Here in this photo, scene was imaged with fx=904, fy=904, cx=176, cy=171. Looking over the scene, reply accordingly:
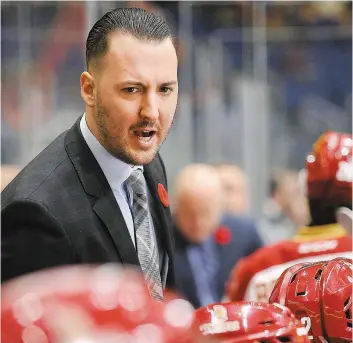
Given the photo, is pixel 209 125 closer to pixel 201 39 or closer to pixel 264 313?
pixel 201 39

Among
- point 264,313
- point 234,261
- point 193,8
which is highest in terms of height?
point 193,8

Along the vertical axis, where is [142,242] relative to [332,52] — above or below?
below

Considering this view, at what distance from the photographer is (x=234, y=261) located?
11.2 ft

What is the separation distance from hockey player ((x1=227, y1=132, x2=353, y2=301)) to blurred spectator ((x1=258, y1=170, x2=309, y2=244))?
7.02 feet

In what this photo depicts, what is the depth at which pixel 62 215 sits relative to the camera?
5.13ft

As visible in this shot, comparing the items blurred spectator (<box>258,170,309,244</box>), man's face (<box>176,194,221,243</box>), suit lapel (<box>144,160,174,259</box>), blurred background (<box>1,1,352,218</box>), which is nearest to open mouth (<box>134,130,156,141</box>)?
suit lapel (<box>144,160,174,259</box>)

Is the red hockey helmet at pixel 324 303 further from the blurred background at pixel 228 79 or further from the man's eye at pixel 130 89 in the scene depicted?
the blurred background at pixel 228 79

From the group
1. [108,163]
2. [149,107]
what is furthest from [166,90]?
[108,163]

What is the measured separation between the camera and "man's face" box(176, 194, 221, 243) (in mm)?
3447

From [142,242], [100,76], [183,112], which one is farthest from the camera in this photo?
[183,112]

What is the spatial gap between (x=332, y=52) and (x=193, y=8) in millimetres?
910

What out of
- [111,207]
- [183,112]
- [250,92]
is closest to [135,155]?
[111,207]

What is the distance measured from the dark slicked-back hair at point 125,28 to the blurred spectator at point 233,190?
2712 millimetres

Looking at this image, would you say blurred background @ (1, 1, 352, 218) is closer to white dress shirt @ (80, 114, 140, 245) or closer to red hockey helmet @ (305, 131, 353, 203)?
red hockey helmet @ (305, 131, 353, 203)
